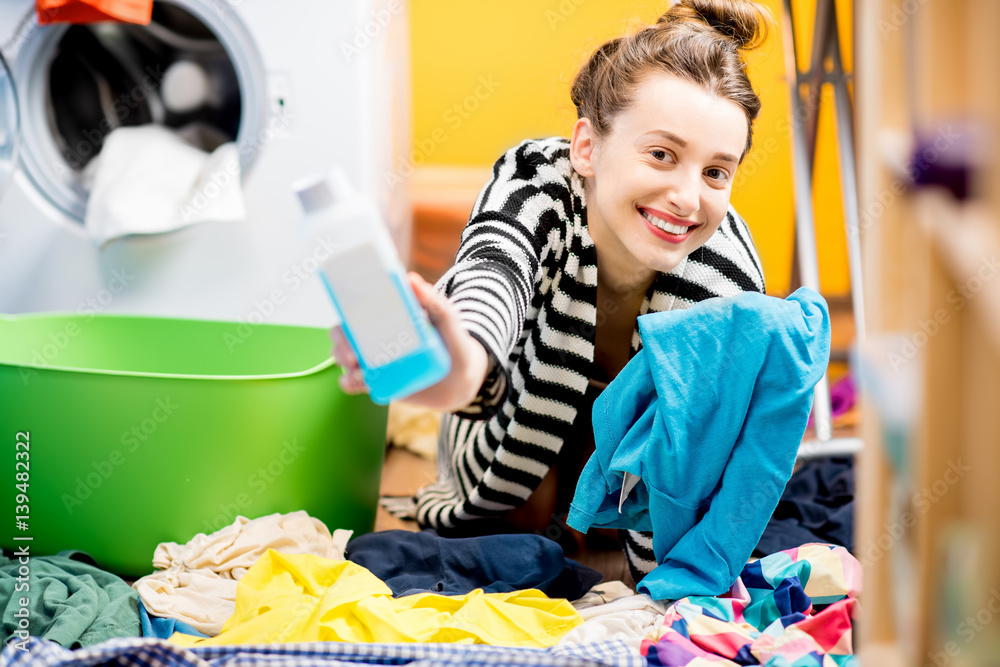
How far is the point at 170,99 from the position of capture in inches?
71.3

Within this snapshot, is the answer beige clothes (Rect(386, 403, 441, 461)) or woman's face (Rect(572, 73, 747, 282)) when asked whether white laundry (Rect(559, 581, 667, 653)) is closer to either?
woman's face (Rect(572, 73, 747, 282))

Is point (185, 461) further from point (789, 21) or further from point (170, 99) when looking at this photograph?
point (789, 21)

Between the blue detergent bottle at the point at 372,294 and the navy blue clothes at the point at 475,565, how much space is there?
0.58 meters

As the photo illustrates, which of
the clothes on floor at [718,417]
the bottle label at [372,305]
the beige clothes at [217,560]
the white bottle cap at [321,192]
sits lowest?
the beige clothes at [217,560]

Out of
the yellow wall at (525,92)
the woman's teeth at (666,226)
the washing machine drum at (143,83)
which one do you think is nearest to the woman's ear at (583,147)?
the woman's teeth at (666,226)

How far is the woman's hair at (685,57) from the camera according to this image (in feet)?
3.60

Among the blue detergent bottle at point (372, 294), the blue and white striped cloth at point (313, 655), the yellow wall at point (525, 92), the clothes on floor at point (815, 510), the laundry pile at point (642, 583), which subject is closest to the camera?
the blue detergent bottle at point (372, 294)

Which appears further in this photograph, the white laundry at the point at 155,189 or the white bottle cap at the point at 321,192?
the white laundry at the point at 155,189

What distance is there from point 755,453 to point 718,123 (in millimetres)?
416

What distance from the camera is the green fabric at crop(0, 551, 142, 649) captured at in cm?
102

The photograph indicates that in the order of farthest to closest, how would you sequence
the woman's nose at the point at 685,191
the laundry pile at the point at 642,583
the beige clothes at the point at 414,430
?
1. the beige clothes at the point at 414,430
2. the woman's nose at the point at 685,191
3. the laundry pile at the point at 642,583

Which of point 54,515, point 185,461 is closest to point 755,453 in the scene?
point 185,461

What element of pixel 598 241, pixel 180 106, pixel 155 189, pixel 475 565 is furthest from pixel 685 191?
pixel 180 106

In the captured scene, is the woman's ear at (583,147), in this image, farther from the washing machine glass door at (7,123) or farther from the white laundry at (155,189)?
the washing machine glass door at (7,123)
